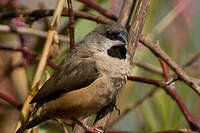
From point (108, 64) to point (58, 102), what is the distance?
0.53m

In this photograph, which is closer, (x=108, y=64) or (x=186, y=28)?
(x=108, y=64)

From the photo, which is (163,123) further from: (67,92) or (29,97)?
(29,97)

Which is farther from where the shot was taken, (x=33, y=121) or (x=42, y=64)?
(x=33, y=121)

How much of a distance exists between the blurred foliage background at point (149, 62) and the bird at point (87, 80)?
2.15 feet

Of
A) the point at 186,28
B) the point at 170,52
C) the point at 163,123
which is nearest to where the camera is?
the point at 163,123

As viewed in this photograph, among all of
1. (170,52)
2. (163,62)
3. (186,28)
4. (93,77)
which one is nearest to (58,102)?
(93,77)

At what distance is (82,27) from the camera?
14.1ft

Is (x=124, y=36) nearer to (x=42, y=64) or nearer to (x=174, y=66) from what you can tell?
(x=174, y=66)

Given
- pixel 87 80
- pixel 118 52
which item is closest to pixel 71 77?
pixel 87 80

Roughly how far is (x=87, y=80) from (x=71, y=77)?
5.9 inches

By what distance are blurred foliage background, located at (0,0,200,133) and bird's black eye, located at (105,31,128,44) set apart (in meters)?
0.79

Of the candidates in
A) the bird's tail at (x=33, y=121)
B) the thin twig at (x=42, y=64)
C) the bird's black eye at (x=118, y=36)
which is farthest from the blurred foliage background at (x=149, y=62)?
the thin twig at (x=42, y=64)

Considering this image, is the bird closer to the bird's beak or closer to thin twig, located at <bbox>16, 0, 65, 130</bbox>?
the bird's beak

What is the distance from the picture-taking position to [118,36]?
10.3 ft
